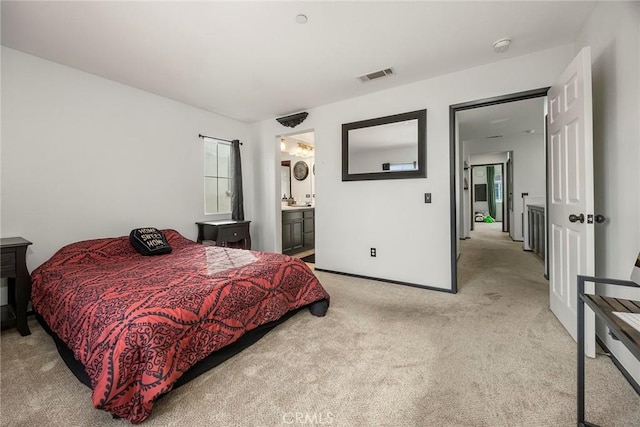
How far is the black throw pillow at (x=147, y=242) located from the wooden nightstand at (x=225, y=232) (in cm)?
82

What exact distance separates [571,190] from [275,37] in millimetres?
Answer: 2588

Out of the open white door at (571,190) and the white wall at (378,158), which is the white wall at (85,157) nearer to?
the white wall at (378,158)

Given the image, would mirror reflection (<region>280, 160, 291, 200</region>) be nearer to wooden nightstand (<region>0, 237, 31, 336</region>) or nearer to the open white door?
wooden nightstand (<region>0, 237, 31, 336</region>)

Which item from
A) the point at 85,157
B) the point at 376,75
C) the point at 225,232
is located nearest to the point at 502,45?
the point at 376,75

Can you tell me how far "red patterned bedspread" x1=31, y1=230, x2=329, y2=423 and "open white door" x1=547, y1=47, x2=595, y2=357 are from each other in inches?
74.9

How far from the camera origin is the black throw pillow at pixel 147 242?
2.77 metres

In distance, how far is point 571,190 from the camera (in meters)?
2.00

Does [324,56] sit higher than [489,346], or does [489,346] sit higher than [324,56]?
[324,56]

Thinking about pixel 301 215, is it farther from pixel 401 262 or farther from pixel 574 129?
pixel 574 129

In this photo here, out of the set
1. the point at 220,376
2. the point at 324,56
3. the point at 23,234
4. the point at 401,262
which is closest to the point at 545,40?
the point at 324,56

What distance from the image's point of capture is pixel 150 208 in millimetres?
3383

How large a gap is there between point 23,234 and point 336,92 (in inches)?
139

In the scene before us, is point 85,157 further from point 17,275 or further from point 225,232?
point 225,232

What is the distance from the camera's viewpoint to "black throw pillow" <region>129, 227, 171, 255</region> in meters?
2.77
